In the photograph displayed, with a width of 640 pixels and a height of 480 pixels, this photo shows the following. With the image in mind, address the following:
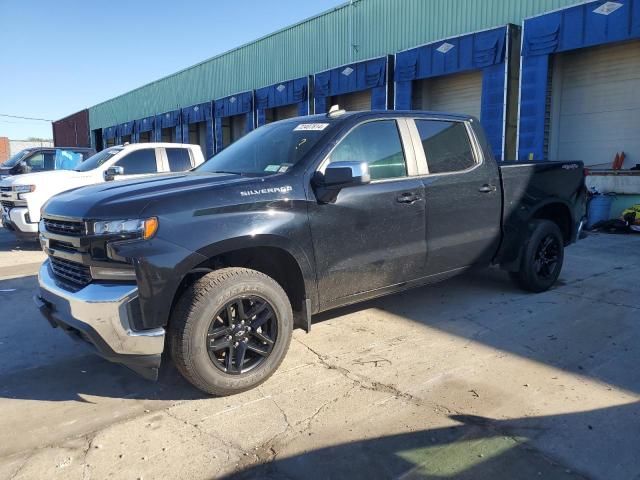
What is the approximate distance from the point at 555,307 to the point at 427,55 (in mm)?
13125

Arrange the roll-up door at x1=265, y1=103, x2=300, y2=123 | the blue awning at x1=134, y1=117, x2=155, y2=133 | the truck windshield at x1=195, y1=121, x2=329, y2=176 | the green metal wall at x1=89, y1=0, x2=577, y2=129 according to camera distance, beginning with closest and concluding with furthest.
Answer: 1. the truck windshield at x1=195, y1=121, x2=329, y2=176
2. the green metal wall at x1=89, y1=0, x2=577, y2=129
3. the roll-up door at x1=265, y1=103, x2=300, y2=123
4. the blue awning at x1=134, y1=117, x2=155, y2=133

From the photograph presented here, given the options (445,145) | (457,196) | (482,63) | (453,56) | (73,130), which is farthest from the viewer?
(73,130)

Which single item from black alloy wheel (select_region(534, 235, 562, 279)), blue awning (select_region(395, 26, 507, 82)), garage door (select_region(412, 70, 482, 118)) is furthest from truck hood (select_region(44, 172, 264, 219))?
garage door (select_region(412, 70, 482, 118))

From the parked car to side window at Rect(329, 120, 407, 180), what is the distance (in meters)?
10.9

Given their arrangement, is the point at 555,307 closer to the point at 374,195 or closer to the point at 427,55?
the point at 374,195

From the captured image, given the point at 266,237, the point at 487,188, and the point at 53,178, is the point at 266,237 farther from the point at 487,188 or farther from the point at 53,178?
the point at 53,178

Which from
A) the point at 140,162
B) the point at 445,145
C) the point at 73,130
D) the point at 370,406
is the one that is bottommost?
the point at 370,406

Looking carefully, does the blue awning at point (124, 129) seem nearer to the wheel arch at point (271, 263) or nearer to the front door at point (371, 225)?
the front door at point (371, 225)

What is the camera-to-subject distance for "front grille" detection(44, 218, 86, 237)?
3.16 meters

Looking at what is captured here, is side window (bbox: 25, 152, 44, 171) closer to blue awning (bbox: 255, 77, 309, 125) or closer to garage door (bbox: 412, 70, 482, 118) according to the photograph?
blue awning (bbox: 255, 77, 309, 125)

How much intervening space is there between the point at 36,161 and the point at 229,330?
41.5ft

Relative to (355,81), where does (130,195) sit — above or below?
below

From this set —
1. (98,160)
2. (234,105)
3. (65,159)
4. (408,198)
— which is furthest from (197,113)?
(408,198)

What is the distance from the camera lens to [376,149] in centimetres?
420
